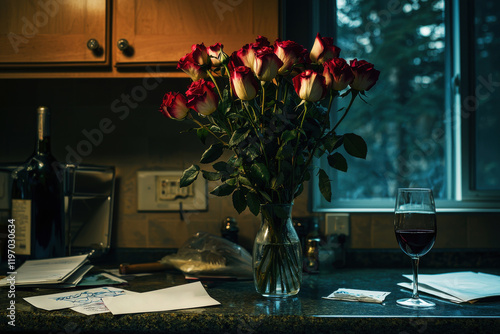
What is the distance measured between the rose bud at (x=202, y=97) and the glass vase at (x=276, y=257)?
0.25 metres

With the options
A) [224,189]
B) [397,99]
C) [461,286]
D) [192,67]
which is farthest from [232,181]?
[397,99]

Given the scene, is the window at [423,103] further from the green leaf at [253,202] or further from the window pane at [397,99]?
the green leaf at [253,202]

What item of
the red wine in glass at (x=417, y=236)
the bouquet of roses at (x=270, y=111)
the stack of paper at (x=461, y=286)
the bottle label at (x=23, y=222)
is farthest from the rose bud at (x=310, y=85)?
the bottle label at (x=23, y=222)

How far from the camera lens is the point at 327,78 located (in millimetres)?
954

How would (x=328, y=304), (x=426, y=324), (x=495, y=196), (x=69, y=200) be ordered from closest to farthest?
(x=426, y=324), (x=328, y=304), (x=69, y=200), (x=495, y=196)

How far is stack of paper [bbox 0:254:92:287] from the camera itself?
1.12m

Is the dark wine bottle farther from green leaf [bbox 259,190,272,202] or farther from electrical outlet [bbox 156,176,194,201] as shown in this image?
green leaf [bbox 259,190,272,202]

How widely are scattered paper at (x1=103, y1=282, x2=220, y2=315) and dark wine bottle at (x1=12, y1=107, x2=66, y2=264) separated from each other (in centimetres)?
44

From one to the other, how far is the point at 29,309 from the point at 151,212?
2.31 ft

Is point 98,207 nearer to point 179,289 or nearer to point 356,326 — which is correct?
point 179,289

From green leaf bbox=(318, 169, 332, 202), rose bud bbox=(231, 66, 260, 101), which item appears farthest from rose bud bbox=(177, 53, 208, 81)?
green leaf bbox=(318, 169, 332, 202)

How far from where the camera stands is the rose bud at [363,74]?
964 millimetres

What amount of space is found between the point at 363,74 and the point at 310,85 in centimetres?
13

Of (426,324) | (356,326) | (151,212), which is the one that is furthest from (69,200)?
(426,324)
